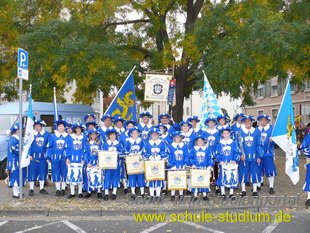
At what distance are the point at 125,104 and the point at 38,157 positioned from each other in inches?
122

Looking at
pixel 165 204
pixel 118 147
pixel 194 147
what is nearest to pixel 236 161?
pixel 194 147

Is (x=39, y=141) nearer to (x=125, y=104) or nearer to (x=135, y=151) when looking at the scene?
(x=135, y=151)

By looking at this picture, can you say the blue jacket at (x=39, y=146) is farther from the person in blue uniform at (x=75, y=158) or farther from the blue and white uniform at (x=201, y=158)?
the blue and white uniform at (x=201, y=158)

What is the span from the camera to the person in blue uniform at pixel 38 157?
372 inches

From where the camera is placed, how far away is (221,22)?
13.2 meters

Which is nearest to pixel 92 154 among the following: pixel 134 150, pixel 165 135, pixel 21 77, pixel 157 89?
pixel 134 150

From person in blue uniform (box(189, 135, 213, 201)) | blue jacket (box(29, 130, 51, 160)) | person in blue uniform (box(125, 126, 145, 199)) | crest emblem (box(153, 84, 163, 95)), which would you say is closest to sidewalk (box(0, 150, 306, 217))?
person in blue uniform (box(189, 135, 213, 201))

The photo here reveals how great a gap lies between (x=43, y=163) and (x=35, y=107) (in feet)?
12.6

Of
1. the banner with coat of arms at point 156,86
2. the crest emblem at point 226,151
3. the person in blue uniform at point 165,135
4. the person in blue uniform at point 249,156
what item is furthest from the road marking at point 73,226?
the banner with coat of arms at point 156,86

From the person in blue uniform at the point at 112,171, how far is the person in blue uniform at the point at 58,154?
43.4 inches

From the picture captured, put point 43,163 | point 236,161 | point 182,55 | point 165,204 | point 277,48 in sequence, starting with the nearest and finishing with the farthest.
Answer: point 165,204 → point 236,161 → point 43,163 → point 277,48 → point 182,55

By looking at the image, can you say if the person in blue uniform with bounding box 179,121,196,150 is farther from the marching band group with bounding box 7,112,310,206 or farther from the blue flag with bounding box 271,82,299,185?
the blue flag with bounding box 271,82,299,185

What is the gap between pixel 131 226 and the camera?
6.68 metres

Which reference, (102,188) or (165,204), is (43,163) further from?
(165,204)
